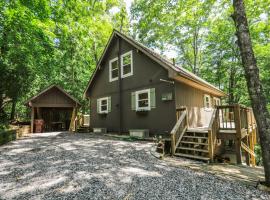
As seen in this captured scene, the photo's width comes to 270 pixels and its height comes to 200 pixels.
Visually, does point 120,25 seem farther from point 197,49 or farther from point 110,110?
point 110,110

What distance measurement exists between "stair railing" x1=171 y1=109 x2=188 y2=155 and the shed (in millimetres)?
10238

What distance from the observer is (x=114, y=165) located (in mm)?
4883

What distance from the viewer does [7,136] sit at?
8.73 m

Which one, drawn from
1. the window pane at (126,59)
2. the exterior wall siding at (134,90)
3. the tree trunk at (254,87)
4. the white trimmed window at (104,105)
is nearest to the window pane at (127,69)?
the window pane at (126,59)

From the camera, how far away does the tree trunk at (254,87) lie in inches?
147

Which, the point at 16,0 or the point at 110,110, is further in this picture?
the point at 110,110

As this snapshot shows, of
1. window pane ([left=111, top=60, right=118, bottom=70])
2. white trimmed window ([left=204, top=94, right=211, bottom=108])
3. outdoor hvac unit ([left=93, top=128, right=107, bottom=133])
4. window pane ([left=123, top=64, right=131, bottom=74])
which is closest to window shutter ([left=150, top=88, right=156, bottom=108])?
window pane ([left=123, top=64, right=131, bottom=74])

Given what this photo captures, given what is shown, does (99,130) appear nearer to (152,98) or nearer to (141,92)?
(141,92)

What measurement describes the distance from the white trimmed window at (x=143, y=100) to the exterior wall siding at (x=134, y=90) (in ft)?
0.71

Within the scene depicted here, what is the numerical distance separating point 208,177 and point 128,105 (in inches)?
296

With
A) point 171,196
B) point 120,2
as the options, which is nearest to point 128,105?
point 171,196

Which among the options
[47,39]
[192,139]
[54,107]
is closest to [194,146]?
[192,139]

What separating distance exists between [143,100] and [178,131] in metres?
3.90


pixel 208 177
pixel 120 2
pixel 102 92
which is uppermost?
pixel 120 2
